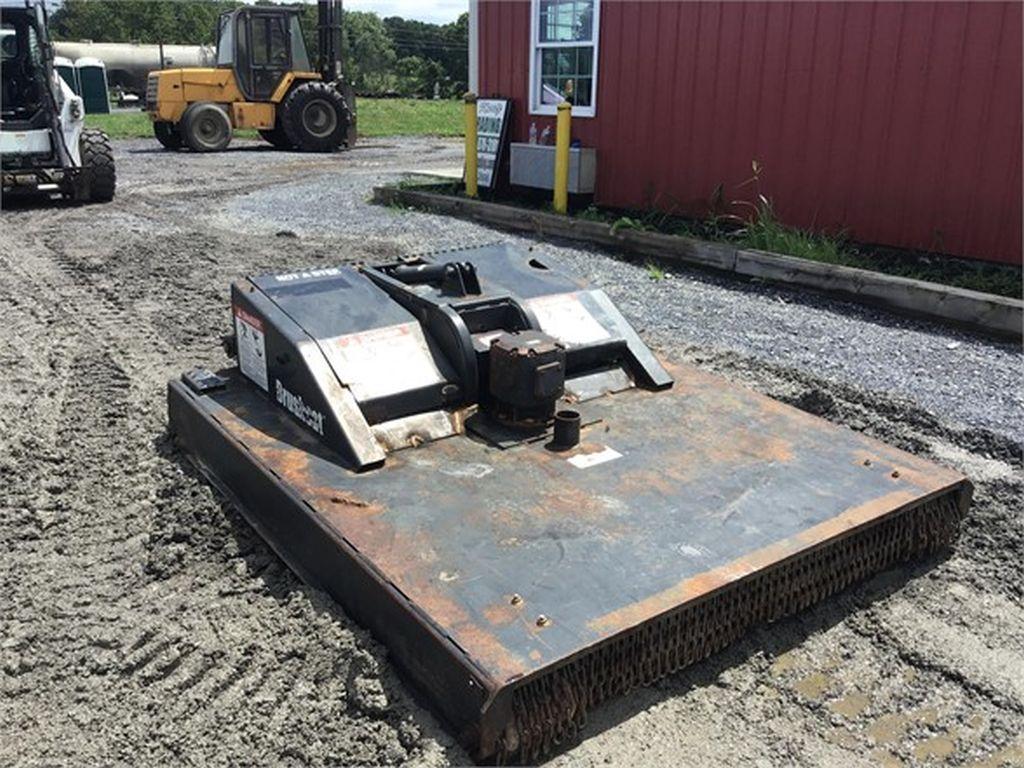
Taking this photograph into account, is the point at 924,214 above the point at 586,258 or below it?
above

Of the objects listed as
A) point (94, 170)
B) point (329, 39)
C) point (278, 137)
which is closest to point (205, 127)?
point (278, 137)

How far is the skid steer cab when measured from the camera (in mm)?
16547

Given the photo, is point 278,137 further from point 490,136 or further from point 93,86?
point 93,86

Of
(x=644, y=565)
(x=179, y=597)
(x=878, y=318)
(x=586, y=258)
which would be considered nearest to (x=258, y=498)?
(x=179, y=597)

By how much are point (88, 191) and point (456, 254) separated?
759 centimetres

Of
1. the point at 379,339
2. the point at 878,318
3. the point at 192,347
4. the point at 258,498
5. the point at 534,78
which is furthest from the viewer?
the point at 534,78

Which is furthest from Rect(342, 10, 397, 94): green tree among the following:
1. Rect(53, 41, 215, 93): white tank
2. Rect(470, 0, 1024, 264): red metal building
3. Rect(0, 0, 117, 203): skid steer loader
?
Rect(470, 0, 1024, 264): red metal building

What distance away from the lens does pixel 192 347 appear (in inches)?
206

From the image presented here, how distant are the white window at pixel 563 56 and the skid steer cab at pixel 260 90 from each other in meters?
7.87

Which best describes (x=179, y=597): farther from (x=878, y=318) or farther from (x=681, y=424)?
(x=878, y=318)

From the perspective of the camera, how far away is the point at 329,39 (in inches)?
672

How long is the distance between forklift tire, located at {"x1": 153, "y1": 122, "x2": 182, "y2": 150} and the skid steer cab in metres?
0.15

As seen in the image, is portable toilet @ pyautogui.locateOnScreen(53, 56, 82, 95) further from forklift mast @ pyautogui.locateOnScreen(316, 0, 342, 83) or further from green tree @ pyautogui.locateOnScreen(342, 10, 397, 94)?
green tree @ pyautogui.locateOnScreen(342, 10, 397, 94)

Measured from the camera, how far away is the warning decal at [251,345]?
11.4ft
